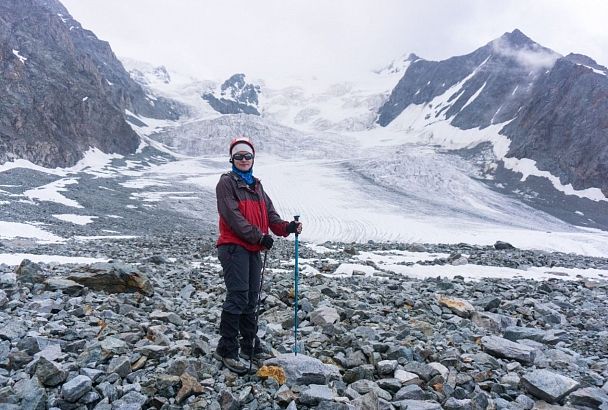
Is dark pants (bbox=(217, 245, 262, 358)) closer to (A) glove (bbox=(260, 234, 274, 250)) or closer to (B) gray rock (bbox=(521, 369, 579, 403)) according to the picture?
(A) glove (bbox=(260, 234, 274, 250))

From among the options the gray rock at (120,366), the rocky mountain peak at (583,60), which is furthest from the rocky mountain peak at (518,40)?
the gray rock at (120,366)

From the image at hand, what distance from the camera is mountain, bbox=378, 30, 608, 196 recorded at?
213 ft

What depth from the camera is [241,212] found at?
15.0ft

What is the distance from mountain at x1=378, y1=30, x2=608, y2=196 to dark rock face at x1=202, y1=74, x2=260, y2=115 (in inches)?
2358

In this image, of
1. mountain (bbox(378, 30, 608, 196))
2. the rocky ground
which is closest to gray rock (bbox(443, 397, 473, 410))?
the rocky ground

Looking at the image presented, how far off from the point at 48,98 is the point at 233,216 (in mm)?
68827

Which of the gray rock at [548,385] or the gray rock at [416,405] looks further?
the gray rock at [548,385]

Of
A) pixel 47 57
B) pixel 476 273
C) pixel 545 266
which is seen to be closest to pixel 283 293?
pixel 476 273

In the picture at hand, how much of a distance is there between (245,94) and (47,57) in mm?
124350

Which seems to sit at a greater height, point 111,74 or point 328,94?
point 328,94

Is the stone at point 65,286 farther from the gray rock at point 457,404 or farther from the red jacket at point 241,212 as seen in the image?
the gray rock at point 457,404

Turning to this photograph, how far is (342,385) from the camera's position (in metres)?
4.12

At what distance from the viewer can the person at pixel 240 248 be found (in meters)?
4.40

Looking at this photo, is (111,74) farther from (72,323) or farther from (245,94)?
(72,323)
